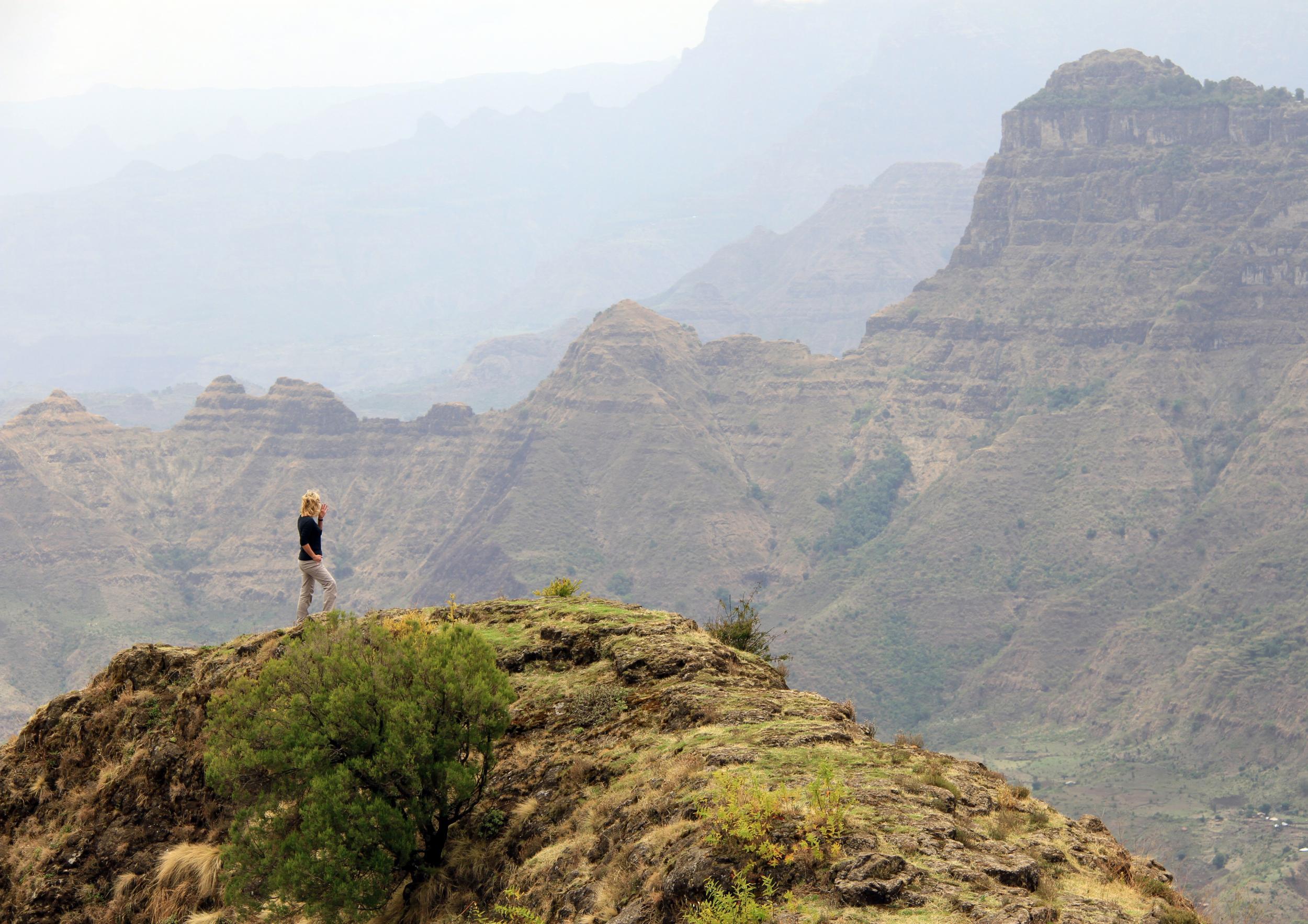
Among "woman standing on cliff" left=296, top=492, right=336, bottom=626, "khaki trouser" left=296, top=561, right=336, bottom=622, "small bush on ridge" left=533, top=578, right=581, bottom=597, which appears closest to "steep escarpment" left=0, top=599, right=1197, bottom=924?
"small bush on ridge" left=533, top=578, right=581, bottom=597

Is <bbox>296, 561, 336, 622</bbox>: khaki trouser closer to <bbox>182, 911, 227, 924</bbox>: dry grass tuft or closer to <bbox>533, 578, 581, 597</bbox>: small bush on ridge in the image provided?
<bbox>533, 578, 581, 597</bbox>: small bush on ridge

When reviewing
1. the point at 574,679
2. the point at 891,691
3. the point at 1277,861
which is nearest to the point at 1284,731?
the point at 1277,861

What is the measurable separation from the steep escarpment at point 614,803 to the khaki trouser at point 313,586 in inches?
51.1

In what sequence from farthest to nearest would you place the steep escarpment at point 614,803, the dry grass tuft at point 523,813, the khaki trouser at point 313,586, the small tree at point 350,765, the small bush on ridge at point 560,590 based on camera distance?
the small bush on ridge at point 560,590
the khaki trouser at point 313,586
the dry grass tuft at point 523,813
the small tree at point 350,765
the steep escarpment at point 614,803

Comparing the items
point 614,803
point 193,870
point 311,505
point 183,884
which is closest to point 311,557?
point 311,505

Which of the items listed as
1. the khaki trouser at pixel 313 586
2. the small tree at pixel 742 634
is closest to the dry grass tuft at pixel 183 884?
the khaki trouser at pixel 313 586

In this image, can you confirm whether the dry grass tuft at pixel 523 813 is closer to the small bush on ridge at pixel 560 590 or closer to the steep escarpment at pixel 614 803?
the steep escarpment at pixel 614 803

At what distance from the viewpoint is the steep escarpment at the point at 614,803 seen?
40.4 feet

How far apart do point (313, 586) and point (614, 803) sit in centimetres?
Result: 981

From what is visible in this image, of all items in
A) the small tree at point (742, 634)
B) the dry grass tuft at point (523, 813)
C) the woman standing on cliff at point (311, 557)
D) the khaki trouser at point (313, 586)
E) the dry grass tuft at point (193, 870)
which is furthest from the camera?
the small tree at point (742, 634)

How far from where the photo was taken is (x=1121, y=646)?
16050 centimetres

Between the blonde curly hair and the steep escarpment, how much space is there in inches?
102

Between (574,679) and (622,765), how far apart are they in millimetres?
3083

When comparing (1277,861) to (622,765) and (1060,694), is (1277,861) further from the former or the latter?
(622,765)
